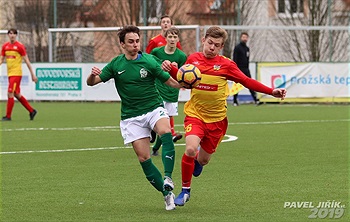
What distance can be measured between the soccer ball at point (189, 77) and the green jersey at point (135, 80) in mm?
199

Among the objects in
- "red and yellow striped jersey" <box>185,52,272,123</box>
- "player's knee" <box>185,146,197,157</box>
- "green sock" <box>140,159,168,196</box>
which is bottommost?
"green sock" <box>140,159,168,196</box>

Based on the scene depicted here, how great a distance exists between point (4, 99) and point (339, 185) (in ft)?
80.5

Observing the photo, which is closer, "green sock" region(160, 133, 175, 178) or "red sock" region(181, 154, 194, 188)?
"green sock" region(160, 133, 175, 178)

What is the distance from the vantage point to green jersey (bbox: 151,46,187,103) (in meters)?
14.1

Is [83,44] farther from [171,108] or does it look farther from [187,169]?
[187,169]

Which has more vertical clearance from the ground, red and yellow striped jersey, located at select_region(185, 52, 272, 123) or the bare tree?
red and yellow striped jersey, located at select_region(185, 52, 272, 123)

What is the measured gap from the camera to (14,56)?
2234cm

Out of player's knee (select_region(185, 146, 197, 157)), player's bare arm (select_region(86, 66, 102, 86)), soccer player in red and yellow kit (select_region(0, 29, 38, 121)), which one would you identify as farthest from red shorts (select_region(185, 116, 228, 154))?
soccer player in red and yellow kit (select_region(0, 29, 38, 121))

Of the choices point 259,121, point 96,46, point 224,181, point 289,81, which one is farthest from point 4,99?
point 224,181

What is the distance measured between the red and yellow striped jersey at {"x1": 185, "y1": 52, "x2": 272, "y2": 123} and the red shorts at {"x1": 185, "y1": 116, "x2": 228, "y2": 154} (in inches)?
2.2

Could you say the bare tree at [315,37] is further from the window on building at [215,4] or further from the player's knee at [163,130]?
the player's knee at [163,130]

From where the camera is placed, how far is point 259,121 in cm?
2111

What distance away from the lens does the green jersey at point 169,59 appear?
14.1m

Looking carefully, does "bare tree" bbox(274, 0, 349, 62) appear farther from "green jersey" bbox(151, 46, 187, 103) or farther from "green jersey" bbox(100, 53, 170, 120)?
"green jersey" bbox(100, 53, 170, 120)
